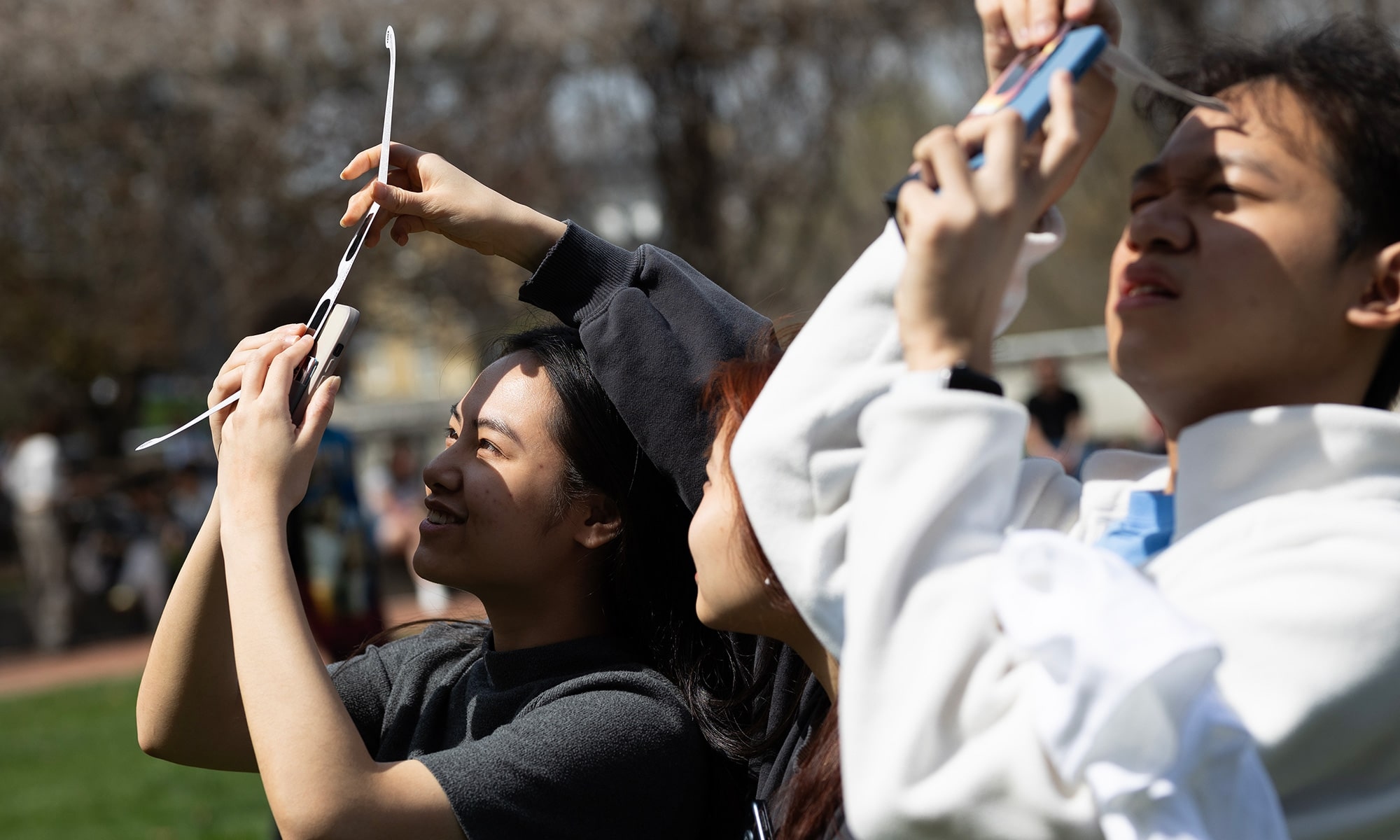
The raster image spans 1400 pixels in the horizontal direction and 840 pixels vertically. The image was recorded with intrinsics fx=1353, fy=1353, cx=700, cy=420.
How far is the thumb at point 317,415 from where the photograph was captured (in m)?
1.60

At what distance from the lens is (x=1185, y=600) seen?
3.69ft

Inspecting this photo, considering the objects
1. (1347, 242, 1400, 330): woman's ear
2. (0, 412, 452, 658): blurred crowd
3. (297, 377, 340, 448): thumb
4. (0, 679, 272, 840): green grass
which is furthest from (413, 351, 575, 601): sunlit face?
(0, 412, 452, 658): blurred crowd

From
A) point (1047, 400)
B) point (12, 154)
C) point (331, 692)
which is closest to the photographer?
point (331, 692)

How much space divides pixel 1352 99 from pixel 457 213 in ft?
3.87

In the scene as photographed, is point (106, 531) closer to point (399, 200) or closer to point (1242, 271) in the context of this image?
point (399, 200)

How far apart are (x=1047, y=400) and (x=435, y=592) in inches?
211

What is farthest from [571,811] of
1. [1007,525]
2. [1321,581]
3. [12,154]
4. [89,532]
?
[89,532]

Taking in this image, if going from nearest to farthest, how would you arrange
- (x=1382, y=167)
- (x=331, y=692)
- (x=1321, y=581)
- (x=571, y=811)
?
(x=1321, y=581), (x=1382, y=167), (x=331, y=692), (x=571, y=811)

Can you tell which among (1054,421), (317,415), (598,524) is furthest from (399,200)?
(1054,421)

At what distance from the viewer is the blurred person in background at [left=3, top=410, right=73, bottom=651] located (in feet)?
36.8

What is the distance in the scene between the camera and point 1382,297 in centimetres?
119

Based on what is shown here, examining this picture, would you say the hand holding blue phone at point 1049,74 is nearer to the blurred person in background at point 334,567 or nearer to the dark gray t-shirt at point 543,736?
the dark gray t-shirt at point 543,736

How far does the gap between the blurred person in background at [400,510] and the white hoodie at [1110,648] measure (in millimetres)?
4104

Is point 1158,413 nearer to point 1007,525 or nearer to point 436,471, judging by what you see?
point 1007,525
